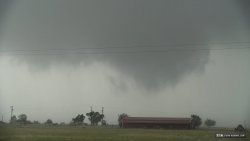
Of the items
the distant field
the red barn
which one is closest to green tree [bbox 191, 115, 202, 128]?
the red barn

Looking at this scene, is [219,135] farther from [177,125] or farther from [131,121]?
[131,121]

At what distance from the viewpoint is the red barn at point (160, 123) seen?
7375 cm

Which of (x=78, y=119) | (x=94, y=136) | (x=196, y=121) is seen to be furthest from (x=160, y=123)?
(x=94, y=136)

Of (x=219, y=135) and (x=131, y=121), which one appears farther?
(x=131, y=121)

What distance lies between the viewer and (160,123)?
2953 inches

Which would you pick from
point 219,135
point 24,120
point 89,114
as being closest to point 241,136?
point 219,135

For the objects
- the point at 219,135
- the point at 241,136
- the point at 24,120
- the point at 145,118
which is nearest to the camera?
the point at 241,136

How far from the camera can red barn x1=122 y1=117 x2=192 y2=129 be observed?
7375 centimetres

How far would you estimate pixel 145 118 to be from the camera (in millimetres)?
78562

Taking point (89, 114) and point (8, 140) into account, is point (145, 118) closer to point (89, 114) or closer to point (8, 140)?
point (89, 114)

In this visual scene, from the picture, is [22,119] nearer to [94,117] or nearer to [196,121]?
[94,117]

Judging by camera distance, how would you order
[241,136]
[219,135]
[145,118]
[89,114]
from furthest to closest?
1. [89,114]
2. [145,118]
3. [219,135]
4. [241,136]

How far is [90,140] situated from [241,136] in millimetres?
14622

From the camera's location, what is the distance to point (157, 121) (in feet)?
247
